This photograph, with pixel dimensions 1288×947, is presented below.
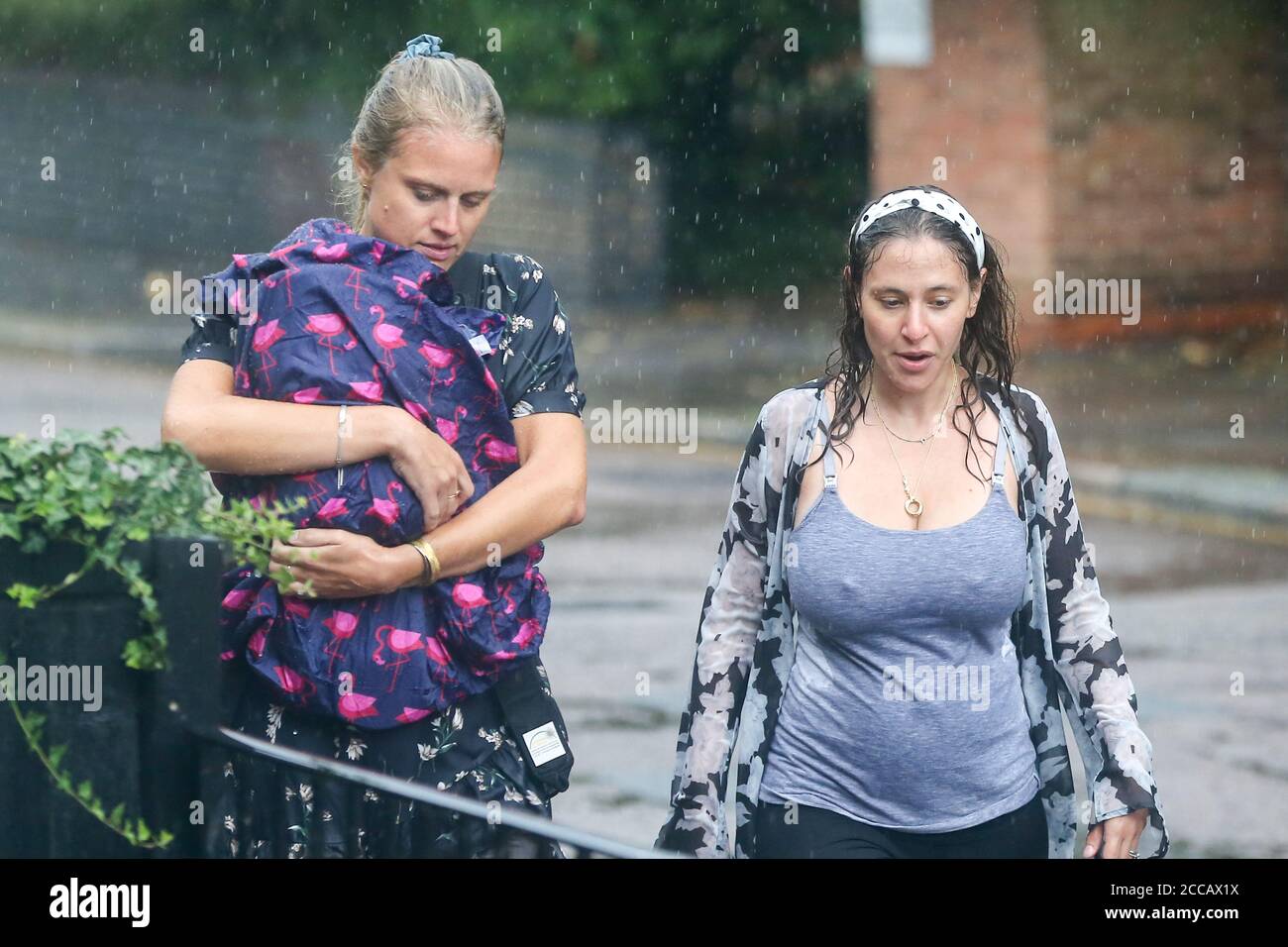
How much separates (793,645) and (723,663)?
0.44 ft

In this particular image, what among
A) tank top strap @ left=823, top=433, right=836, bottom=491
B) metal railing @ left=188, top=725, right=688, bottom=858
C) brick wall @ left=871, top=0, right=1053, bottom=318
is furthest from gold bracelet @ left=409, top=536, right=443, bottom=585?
brick wall @ left=871, top=0, right=1053, bottom=318

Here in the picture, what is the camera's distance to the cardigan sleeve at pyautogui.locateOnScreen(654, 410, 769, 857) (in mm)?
3377

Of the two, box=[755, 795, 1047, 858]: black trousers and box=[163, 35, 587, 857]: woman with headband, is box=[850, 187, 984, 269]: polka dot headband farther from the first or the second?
box=[755, 795, 1047, 858]: black trousers

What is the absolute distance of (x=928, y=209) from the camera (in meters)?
3.28

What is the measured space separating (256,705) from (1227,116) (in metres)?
19.4

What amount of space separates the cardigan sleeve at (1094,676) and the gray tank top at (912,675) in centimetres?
11

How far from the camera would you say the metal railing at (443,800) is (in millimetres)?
2395

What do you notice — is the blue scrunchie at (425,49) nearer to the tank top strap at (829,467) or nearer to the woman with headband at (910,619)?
the woman with headband at (910,619)

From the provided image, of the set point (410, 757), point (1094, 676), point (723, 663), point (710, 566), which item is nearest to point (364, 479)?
point (410, 757)

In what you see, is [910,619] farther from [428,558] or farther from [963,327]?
[428,558]

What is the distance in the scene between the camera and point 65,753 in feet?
8.56

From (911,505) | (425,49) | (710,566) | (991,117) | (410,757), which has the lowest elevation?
(410,757)

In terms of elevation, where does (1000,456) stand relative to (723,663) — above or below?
above

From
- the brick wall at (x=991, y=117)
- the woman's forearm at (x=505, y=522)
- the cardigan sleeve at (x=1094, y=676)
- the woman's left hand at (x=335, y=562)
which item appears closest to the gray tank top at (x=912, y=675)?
the cardigan sleeve at (x=1094, y=676)
